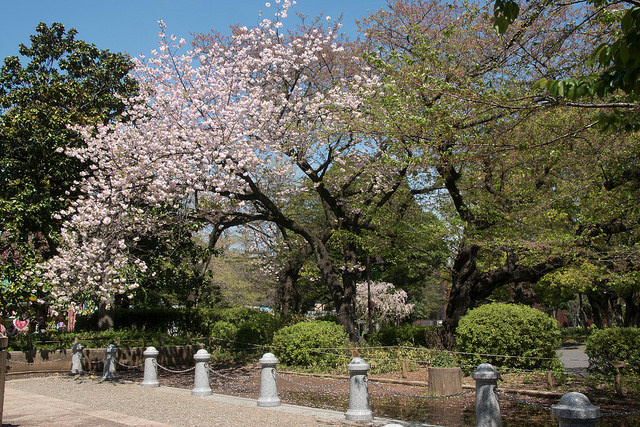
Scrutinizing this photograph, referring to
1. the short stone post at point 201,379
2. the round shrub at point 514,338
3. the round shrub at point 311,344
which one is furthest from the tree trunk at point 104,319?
the round shrub at point 514,338

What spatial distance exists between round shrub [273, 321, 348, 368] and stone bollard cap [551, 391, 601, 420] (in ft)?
35.2

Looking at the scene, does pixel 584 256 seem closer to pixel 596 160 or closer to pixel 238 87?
pixel 596 160

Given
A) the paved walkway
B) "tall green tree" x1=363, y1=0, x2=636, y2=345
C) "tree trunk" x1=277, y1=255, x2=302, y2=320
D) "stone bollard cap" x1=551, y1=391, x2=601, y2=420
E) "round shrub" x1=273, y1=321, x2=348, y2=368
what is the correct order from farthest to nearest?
"tree trunk" x1=277, y1=255, x2=302, y2=320 → "round shrub" x1=273, y1=321, x2=348, y2=368 → "tall green tree" x1=363, y1=0, x2=636, y2=345 → the paved walkway → "stone bollard cap" x1=551, y1=391, x2=601, y2=420

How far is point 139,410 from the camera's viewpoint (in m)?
9.91

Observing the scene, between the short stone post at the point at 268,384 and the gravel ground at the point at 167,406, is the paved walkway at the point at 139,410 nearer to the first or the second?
the gravel ground at the point at 167,406

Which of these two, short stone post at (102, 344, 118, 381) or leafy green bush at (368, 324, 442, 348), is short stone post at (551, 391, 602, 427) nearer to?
short stone post at (102, 344, 118, 381)

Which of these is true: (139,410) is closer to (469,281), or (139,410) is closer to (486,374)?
(486,374)

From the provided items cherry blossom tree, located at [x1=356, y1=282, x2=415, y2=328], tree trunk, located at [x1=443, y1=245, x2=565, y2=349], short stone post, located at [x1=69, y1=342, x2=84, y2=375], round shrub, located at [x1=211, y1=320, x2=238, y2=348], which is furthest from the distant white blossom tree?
short stone post, located at [x1=69, y1=342, x2=84, y2=375]

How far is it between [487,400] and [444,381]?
4.03 metres

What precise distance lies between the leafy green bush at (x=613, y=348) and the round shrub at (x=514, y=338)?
0.88 meters

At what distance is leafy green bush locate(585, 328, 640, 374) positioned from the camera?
1213 cm

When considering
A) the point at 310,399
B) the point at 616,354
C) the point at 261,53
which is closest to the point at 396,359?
the point at 310,399

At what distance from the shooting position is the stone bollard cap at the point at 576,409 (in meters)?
5.19

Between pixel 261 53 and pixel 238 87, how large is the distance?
2.16 metres
